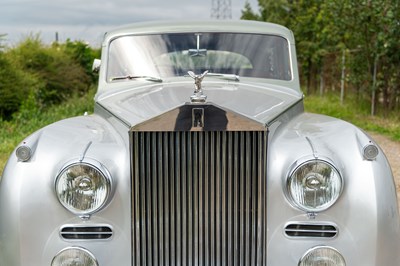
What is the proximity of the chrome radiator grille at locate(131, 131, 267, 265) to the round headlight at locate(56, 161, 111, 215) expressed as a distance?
0.51 ft

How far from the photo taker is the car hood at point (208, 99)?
310 centimetres

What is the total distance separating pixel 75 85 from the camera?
20.5 metres

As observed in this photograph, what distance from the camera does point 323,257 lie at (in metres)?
2.83

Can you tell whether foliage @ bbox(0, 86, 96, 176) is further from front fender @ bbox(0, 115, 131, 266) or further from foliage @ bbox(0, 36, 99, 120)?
front fender @ bbox(0, 115, 131, 266)

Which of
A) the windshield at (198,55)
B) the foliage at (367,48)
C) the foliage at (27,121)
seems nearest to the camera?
the windshield at (198,55)

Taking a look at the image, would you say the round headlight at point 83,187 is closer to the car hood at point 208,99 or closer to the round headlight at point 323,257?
the car hood at point 208,99

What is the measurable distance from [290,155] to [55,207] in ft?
3.90

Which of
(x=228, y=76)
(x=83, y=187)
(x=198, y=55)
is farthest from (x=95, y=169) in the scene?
(x=198, y=55)

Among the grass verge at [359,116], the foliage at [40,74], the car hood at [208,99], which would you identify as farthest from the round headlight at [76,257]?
the foliage at [40,74]

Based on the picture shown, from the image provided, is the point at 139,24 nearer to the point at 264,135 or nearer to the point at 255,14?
the point at 264,135

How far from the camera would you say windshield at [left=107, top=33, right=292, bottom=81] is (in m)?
4.33

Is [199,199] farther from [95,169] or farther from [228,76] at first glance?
[228,76]

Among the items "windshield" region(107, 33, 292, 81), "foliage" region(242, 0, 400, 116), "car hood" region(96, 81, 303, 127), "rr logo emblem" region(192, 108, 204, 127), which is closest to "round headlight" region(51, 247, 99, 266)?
"car hood" region(96, 81, 303, 127)

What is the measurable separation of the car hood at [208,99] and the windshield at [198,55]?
24cm
